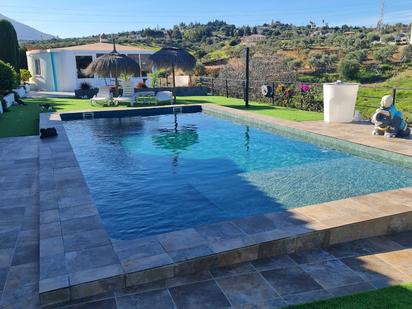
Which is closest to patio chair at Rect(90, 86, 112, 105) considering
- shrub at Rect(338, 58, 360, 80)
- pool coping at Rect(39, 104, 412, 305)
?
pool coping at Rect(39, 104, 412, 305)

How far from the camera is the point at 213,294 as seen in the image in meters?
3.17

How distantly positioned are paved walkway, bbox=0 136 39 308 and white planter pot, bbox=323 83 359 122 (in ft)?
24.9

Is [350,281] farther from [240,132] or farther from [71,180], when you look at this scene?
[240,132]

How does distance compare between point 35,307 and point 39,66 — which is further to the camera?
point 39,66

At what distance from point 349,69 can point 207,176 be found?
94.5ft

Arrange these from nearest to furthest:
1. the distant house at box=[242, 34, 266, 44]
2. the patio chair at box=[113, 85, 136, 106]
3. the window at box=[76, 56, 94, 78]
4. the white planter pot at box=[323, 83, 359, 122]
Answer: the white planter pot at box=[323, 83, 359, 122] → the distant house at box=[242, 34, 266, 44] → the patio chair at box=[113, 85, 136, 106] → the window at box=[76, 56, 94, 78]

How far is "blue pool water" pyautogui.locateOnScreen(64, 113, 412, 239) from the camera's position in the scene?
5.42 m

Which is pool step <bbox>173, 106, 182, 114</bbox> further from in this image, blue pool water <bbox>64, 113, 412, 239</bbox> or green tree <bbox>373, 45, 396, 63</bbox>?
green tree <bbox>373, 45, 396, 63</bbox>

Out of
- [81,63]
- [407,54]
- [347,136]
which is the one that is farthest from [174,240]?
[407,54]

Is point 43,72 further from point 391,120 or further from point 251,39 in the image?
point 391,120

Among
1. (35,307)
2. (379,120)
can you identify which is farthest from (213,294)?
(379,120)

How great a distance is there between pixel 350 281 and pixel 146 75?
2379 cm

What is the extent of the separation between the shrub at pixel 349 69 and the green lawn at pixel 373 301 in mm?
31973

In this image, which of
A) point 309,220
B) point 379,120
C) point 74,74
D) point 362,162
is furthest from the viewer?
point 74,74
